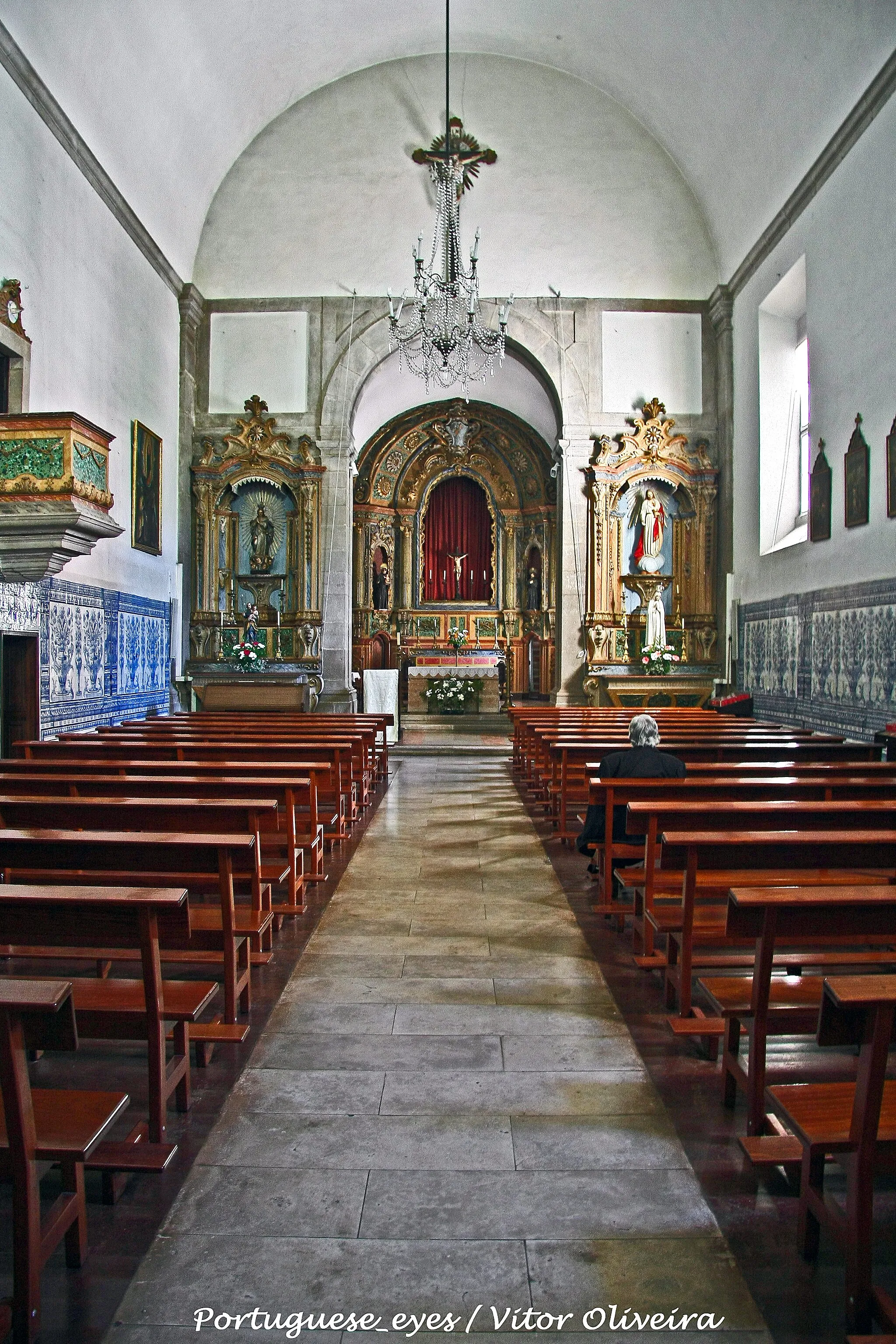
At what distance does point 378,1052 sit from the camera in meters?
3.28

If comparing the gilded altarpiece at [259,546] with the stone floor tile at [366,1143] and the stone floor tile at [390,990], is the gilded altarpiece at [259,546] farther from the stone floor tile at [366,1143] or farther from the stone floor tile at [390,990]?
the stone floor tile at [366,1143]

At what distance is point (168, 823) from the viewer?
3.83 metres

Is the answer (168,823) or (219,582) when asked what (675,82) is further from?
(168,823)

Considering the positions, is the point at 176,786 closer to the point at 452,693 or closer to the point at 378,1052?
the point at 378,1052

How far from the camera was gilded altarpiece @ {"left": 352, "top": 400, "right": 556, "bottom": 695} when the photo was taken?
64.6 feet

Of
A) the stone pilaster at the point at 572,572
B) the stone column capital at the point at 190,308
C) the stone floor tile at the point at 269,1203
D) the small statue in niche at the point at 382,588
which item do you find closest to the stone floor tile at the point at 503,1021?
the stone floor tile at the point at 269,1203

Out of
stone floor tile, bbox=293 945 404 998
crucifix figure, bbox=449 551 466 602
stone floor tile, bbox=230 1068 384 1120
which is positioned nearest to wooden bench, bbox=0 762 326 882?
stone floor tile, bbox=293 945 404 998

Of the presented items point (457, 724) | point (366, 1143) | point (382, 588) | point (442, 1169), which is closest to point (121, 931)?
point (366, 1143)

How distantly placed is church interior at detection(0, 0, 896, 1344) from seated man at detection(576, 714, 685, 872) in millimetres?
34

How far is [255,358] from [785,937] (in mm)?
14231

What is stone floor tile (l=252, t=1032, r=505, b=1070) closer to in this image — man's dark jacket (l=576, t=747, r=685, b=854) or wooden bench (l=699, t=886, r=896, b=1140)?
wooden bench (l=699, t=886, r=896, b=1140)

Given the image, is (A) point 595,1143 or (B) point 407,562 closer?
(A) point 595,1143

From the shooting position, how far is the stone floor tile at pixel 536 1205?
88.7 inches

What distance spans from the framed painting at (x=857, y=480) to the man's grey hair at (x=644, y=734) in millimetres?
5436
